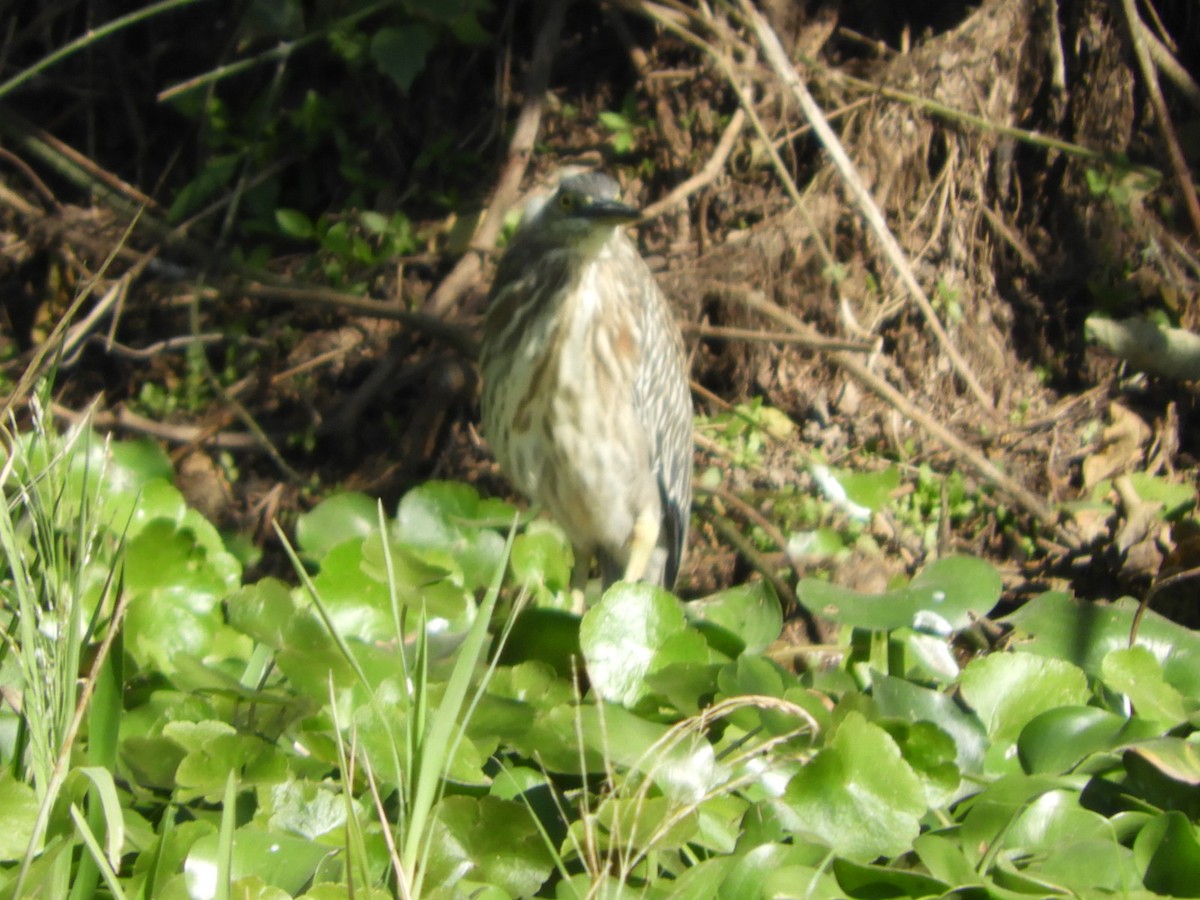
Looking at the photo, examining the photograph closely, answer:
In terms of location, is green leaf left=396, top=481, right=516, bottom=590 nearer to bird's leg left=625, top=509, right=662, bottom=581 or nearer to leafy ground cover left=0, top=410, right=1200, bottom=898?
leafy ground cover left=0, top=410, right=1200, bottom=898

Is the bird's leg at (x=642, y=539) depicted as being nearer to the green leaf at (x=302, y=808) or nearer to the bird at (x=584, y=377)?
the bird at (x=584, y=377)

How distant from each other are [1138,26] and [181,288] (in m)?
3.20

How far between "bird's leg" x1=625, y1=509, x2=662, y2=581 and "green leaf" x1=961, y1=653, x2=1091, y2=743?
138 centimetres

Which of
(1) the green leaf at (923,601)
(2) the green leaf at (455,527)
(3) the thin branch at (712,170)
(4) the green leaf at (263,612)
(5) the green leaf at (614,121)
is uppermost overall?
(5) the green leaf at (614,121)

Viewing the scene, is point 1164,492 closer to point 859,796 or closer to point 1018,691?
point 1018,691

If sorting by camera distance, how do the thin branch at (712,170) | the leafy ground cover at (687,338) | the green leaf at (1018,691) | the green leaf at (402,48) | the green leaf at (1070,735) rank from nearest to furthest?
the green leaf at (1070,735) < the green leaf at (1018,691) < the leafy ground cover at (687,338) < the green leaf at (402,48) < the thin branch at (712,170)

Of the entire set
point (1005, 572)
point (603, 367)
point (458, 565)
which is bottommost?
point (1005, 572)

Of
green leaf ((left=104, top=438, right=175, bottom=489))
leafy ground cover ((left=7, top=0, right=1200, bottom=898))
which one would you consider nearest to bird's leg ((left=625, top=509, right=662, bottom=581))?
leafy ground cover ((left=7, top=0, right=1200, bottom=898))

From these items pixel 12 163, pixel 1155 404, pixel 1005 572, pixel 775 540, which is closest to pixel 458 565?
pixel 775 540

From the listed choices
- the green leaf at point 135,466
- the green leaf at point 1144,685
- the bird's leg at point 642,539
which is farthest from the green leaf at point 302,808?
the bird's leg at point 642,539

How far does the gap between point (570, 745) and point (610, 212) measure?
1.52 metres

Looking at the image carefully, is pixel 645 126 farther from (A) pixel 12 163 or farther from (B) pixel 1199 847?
(B) pixel 1199 847

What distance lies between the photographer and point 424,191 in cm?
488

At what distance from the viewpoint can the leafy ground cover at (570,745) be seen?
177cm
